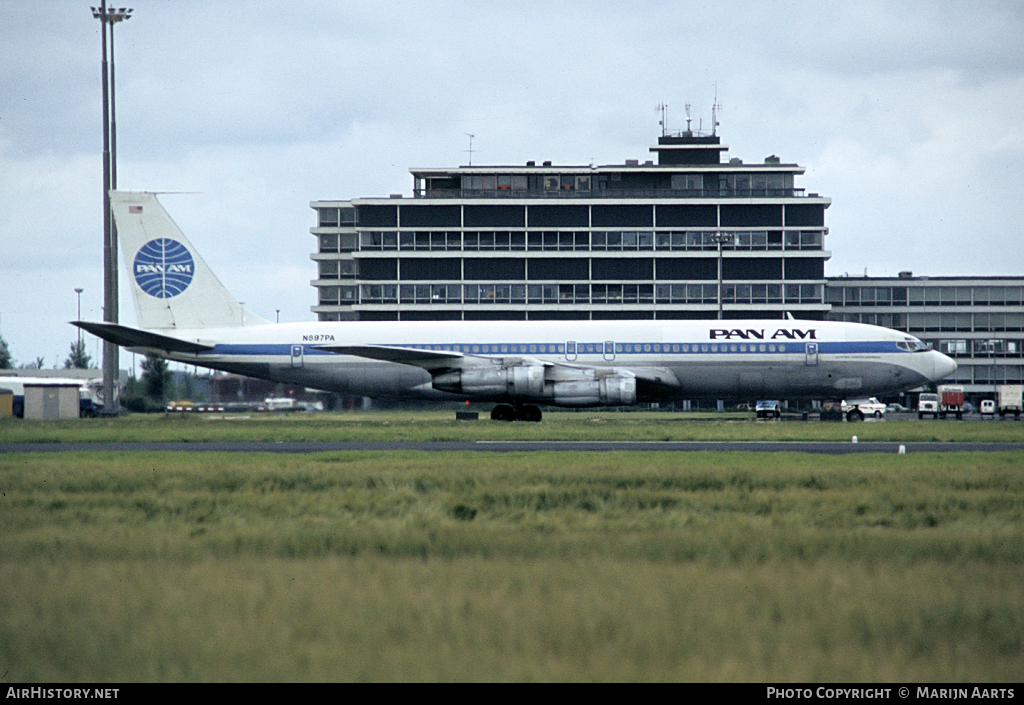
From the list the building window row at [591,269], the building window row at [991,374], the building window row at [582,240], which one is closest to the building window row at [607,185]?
the building window row at [582,240]

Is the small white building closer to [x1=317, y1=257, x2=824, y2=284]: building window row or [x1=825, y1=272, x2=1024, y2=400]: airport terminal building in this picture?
[x1=317, y1=257, x2=824, y2=284]: building window row

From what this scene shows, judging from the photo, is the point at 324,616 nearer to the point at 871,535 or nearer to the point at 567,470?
the point at 871,535

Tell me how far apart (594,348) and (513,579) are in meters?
35.0

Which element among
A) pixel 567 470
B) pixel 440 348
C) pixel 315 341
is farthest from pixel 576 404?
pixel 567 470

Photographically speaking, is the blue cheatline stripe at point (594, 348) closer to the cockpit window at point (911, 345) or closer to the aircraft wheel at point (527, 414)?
the cockpit window at point (911, 345)

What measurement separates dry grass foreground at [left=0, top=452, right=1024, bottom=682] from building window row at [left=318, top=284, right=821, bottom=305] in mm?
80634

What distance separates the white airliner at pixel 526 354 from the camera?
42.5 metres

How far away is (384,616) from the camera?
693cm

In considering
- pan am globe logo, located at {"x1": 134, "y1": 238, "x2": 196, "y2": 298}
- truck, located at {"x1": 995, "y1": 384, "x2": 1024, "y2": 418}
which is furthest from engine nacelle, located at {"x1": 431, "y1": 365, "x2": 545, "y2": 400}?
truck, located at {"x1": 995, "y1": 384, "x2": 1024, "y2": 418}

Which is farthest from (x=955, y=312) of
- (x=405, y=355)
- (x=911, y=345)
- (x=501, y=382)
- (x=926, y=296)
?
(x=405, y=355)

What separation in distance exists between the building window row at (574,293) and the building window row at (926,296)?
873cm

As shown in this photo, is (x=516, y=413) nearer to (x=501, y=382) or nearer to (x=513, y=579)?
(x=501, y=382)

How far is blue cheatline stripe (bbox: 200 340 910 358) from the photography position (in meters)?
42.8

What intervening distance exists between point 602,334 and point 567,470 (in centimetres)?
2600
